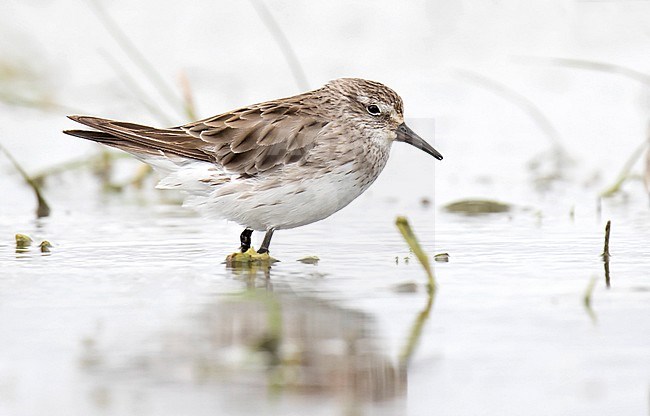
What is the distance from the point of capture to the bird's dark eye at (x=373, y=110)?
26.6 ft

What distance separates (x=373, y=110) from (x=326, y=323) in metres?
2.87

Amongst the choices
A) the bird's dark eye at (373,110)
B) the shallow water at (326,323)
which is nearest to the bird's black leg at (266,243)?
the shallow water at (326,323)

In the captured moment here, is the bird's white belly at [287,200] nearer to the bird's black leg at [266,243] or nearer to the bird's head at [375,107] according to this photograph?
the bird's black leg at [266,243]

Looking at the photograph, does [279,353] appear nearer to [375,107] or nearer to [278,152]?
[278,152]

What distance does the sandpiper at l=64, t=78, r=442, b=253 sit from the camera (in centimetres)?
752

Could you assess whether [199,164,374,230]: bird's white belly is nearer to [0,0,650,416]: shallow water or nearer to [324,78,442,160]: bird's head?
[0,0,650,416]: shallow water

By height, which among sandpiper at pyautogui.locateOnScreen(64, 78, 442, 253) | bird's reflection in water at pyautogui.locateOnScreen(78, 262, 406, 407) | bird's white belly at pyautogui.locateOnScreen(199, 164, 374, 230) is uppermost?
sandpiper at pyautogui.locateOnScreen(64, 78, 442, 253)

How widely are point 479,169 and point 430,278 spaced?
498 centimetres

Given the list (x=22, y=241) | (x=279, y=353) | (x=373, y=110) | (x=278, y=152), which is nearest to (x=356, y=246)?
(x=278, y=152)

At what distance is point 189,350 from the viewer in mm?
4980

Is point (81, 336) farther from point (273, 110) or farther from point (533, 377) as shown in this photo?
point (273, 110)

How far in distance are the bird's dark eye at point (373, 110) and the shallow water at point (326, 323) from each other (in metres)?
0.82

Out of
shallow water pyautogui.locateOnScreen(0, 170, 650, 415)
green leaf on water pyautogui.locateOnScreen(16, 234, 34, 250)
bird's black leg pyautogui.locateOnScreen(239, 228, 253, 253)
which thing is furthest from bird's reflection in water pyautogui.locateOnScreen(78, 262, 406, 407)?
green leaf on water pyautogui.locateOnScreen(16, 234, 34, 250)

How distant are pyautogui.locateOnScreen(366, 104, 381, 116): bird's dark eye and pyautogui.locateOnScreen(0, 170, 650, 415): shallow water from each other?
2.68 ft
